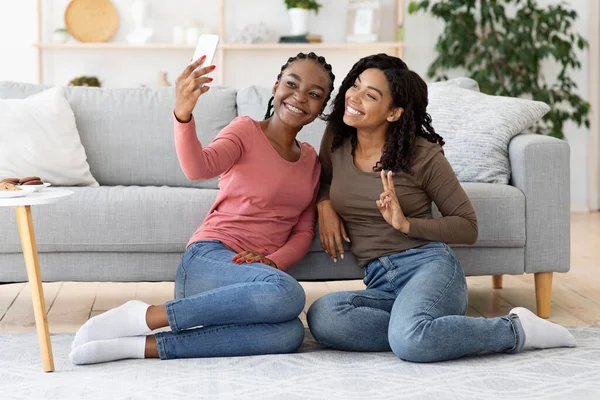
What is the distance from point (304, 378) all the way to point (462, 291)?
0.51 m

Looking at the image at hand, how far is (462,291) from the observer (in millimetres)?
2248

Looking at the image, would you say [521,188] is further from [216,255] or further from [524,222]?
[216,255]

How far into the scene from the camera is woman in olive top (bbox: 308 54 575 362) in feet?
7.04

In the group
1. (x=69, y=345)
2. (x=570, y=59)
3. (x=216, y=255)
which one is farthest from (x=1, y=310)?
(x=570, y=59)

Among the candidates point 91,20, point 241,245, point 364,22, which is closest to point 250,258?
point 241,245

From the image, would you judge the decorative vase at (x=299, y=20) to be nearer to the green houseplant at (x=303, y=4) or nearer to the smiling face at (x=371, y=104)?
the green houseplant at (x=303, y=4)

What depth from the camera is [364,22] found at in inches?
217

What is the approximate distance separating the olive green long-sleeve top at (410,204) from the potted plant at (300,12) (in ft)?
10.3

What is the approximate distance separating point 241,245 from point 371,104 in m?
0.52

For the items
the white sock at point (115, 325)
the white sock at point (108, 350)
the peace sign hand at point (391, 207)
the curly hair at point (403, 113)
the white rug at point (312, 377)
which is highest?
the curly hair at point (403, 113)

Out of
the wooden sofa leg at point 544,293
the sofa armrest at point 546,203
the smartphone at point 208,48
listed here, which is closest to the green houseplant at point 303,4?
the sofa armrest at point 546,203

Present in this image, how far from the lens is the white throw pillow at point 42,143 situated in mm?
2906

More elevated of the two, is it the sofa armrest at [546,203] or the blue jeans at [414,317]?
the sofa armrest at [546,203]

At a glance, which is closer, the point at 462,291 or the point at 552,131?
the point at 462,291
